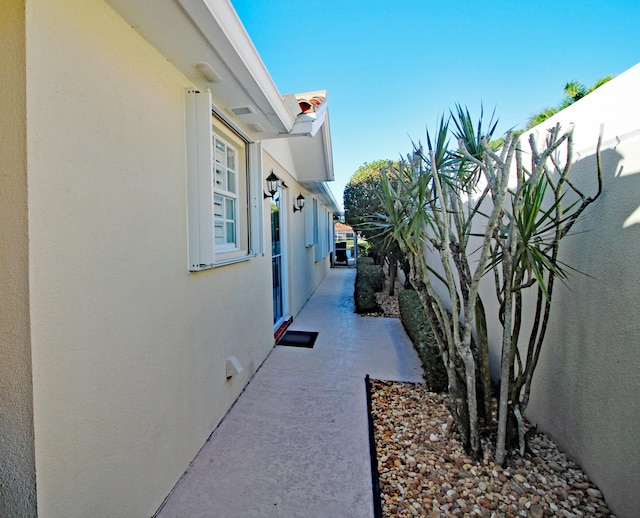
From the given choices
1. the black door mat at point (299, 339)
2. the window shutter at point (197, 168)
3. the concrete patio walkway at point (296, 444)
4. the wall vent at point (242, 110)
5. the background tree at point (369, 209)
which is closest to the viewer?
the concrete patio walkway at point (296, 444)

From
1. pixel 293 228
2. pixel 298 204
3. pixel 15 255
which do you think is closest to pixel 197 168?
pixel 15 255

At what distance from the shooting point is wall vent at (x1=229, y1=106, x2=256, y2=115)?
3.52 m

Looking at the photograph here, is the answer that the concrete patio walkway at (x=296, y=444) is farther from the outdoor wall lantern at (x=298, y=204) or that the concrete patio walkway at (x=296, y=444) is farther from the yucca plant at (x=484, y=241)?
the outdoor wall lantern at (x=298, y=204)

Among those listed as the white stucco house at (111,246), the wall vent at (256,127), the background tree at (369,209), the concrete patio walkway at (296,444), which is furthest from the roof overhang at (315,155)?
the concrete patio walkway at (296,444)

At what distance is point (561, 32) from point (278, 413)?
322 inches

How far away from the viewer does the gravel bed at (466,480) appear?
2236 millimetres

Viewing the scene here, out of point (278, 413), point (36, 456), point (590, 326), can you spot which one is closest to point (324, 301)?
point (278, 413)

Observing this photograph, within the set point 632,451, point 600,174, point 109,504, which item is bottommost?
point 109,504

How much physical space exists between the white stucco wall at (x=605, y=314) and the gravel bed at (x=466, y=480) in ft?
0.54

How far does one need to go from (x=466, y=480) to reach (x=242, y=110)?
4.21 metres

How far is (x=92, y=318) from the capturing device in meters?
1.77

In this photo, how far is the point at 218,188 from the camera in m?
3.77

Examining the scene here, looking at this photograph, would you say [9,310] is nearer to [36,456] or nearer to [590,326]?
[36,456]

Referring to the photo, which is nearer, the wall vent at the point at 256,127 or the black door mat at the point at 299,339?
the wall vent at the point at 256,127
